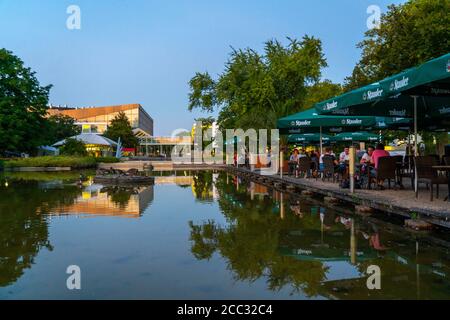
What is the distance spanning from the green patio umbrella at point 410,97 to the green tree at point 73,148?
41712mm

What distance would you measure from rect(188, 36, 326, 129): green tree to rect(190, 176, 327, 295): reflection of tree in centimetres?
1895

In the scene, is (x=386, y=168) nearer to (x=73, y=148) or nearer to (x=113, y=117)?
(x=73, y=148)

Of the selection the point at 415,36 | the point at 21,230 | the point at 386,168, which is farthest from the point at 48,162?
the point at 386,168

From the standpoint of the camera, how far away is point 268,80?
1216 inches

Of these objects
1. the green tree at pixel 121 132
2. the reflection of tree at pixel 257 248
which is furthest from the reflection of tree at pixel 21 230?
the green tree at pixel 121 132

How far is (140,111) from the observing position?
134 meters

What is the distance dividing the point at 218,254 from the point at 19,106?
145 ft

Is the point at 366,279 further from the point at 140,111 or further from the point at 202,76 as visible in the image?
the point at 140,111

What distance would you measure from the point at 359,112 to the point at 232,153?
30.2 meters

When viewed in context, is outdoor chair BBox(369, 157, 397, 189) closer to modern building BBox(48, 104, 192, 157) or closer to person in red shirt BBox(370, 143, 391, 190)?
person in red shirt BBox(370, 143, 391, 190)
